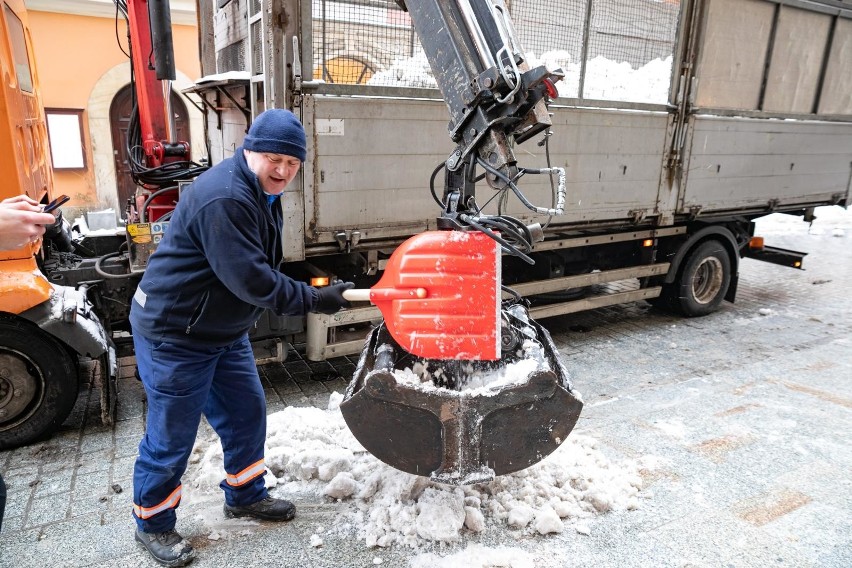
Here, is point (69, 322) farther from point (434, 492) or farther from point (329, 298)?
point (434, 492)

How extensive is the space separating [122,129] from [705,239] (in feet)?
30.8

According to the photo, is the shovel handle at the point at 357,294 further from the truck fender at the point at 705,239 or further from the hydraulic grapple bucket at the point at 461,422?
the truck fender at the point at 705,239

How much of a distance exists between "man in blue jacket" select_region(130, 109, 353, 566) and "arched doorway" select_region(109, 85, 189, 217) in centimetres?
853

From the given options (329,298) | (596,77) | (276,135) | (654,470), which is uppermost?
(596,77)

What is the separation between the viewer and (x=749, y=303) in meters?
7.47

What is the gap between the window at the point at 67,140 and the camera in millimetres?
10008

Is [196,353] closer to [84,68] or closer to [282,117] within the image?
[282,117]

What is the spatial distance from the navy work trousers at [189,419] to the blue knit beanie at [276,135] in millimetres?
894

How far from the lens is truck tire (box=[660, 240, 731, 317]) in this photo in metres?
6.63

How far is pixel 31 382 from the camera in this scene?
371 cm

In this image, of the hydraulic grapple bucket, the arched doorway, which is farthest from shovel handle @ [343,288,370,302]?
the arched doorway

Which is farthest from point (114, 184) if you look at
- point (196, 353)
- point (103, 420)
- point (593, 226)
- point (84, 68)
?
point (196, 353)

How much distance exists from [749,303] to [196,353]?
6.96 meters

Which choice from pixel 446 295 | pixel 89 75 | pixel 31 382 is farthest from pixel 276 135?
pixel 89 75
